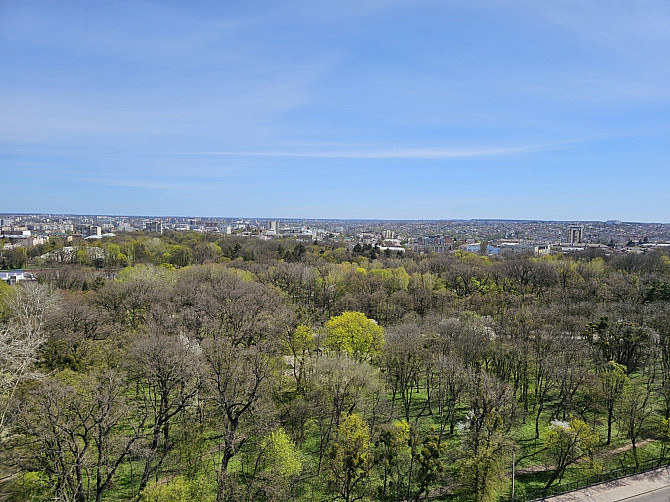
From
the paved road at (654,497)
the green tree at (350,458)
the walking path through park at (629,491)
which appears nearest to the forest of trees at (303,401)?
the green tree at (350,458)

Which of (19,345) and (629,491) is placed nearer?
(19,345)

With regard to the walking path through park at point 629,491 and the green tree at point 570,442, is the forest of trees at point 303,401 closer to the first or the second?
the green tree at point 570,442

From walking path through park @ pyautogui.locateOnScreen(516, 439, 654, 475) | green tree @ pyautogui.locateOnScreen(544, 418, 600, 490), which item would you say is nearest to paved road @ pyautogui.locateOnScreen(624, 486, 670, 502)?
green tree @ pyautogui.locateOnScreen(544, 418, 600, 490)

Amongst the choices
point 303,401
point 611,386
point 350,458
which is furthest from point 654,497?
point 303,401

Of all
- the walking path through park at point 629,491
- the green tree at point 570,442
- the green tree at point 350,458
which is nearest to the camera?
the green tree at point 350,458

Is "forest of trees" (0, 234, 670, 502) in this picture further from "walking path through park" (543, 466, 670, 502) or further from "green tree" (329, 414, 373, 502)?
"walking path through park" (543, 466, 670, 502)

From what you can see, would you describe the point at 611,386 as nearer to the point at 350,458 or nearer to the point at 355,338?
the point at 355,338
